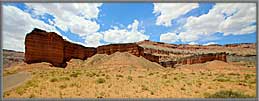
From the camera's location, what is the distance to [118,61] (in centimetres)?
1989

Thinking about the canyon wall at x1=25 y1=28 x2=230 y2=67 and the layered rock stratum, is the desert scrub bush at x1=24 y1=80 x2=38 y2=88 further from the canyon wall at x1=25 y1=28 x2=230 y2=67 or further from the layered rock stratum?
the canyon wall at x1=25 y1=28 x2=230 y2=67

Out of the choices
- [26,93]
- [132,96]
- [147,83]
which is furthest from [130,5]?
[26,93]

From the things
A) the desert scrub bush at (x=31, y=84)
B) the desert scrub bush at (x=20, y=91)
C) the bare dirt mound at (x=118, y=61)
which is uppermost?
the bare dirt mound at (x=118, y=61)

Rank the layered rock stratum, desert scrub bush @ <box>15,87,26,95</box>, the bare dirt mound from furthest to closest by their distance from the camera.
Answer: the bare dirt mound → the layered rock stratum → desert scrub bush @ <box>15,87,26,95</box>

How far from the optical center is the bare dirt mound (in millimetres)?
18812

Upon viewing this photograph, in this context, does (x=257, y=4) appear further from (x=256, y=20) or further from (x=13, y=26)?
(x=13, y=26)

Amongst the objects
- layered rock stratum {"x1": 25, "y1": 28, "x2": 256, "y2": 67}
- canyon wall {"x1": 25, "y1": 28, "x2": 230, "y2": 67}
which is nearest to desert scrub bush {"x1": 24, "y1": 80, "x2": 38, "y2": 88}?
layered rock stratum {"x1": 25, "y1": 28, "x2": 256, "y2": 67}

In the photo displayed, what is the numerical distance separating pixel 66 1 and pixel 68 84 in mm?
2375

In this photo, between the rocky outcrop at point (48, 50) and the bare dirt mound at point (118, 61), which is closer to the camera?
the rocky outcrop at point (48, 50)

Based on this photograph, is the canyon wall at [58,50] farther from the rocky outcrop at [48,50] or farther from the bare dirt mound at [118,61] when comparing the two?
the bare dirt mound at [118,61]

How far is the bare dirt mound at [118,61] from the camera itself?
741 inches

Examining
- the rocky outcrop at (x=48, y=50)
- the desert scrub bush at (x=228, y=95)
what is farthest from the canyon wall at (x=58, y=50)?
the desert scrub bush at (x=228, y=95)

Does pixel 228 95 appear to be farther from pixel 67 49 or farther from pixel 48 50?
pixel 67 49

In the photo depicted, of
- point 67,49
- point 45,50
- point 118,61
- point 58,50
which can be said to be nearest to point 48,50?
point 45,50
